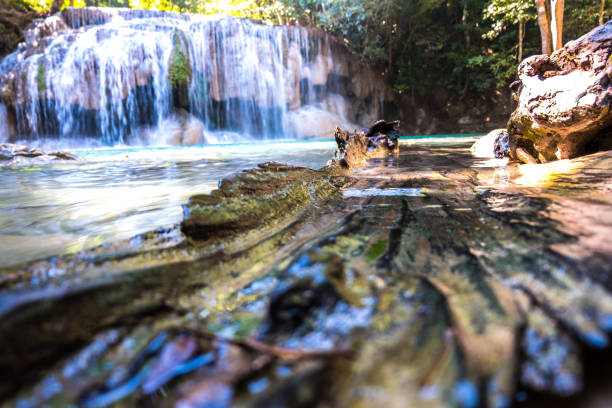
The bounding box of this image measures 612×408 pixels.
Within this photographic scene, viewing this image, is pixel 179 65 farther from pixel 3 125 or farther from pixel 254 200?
pixel 254 200

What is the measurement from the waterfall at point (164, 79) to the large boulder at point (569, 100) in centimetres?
1179

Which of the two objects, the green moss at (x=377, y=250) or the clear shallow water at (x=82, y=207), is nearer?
the green moss at (x=377, y=250)

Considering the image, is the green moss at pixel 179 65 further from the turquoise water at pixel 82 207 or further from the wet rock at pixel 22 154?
the turquoise water at pixel 82 207

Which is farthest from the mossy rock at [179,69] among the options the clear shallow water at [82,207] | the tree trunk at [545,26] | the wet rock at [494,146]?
the tree trunk at [545,26]

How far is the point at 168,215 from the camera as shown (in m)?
2.09

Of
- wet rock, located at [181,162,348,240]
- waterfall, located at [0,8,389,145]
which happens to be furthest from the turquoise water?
waterfall, located at [0,8,389,145]

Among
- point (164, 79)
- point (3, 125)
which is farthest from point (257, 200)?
point (3, 125)

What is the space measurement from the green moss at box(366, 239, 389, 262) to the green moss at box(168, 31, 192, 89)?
14070 mm

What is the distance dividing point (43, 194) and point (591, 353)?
4.04 metres

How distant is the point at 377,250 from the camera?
1225 mm

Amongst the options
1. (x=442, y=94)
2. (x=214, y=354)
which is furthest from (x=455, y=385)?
(x=442, y=94)

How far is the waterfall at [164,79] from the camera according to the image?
39.6 feet

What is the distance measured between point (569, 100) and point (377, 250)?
303 centimetres

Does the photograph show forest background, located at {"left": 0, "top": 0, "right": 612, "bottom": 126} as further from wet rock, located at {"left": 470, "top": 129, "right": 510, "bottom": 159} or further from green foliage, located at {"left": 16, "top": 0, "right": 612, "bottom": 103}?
wet rock, located at {"left": 470, "top": 129, "right": 510, "bottom": 159}
